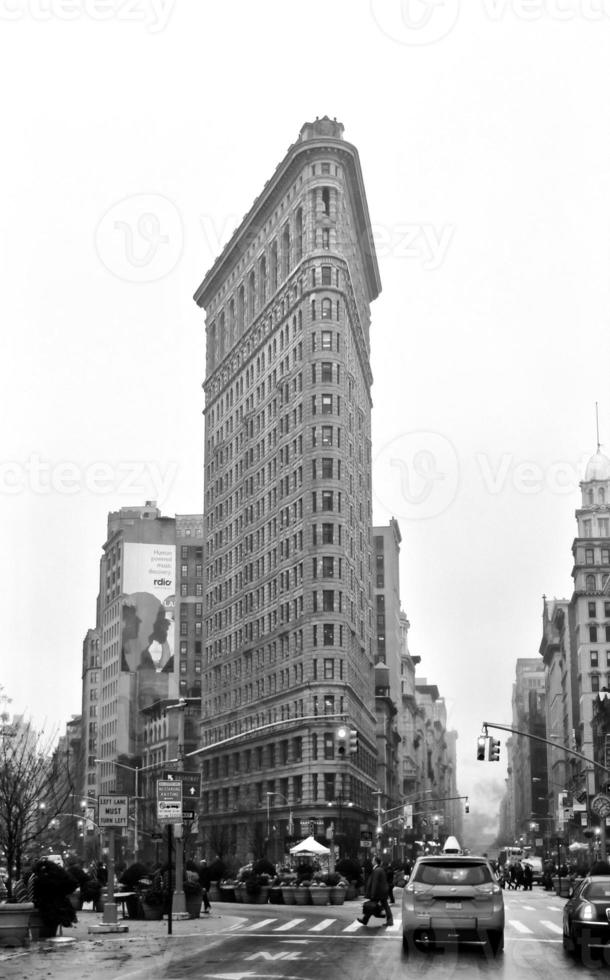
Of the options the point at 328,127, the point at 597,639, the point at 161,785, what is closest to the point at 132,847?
the point at 597,639

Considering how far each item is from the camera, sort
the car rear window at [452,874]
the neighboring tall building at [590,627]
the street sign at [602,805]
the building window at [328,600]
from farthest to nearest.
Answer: the neighboring tall building at [590,627] → the building window at [328,600] → the street sign at [602,805] → the car rear window at [452,874]

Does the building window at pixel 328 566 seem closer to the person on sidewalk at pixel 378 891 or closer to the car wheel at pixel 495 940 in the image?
the person on sidewalk at pixel 378 891

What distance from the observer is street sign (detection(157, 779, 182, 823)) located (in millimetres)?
32500

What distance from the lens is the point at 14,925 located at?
1136 inches

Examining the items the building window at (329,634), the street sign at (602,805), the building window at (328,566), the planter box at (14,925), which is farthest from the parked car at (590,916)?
the building window at (328,566)

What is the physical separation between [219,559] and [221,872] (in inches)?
3558

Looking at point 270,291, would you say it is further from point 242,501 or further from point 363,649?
point 363,649

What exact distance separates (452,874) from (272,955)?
3881mm

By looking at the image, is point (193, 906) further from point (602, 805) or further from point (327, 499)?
point (327, 499)

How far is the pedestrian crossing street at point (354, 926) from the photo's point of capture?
109ft

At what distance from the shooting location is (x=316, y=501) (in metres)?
122

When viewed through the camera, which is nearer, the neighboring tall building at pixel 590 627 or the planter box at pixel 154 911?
the planter box at pixel 154 911

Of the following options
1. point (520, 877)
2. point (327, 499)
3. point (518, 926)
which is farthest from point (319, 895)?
point (327, 499)

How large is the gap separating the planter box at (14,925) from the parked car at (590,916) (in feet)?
39.6
